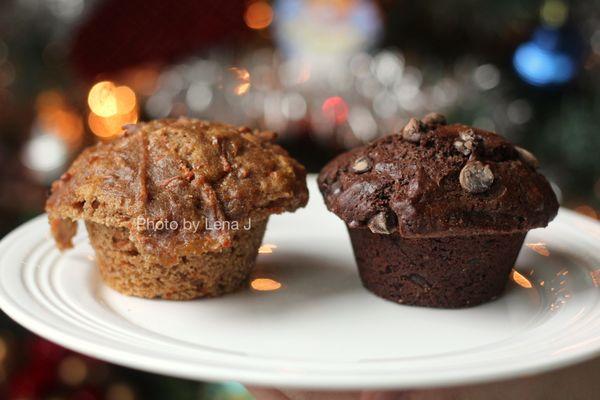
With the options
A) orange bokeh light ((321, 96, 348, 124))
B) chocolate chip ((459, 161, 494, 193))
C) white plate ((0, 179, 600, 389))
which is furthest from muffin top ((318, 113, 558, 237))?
orange bokeh light ((321, 96, 348, 124))

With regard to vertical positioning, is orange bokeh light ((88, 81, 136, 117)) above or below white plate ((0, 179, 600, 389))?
below

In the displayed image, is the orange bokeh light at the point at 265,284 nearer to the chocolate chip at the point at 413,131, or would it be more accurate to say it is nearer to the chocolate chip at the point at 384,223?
the chocolate chip at the point at 384,223

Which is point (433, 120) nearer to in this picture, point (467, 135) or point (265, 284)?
point (467, 135)

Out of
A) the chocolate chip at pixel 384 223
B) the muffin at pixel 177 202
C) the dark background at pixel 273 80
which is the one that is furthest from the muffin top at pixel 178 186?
the dark background at pixel 273 80

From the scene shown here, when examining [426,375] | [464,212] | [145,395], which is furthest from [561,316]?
[145,395]

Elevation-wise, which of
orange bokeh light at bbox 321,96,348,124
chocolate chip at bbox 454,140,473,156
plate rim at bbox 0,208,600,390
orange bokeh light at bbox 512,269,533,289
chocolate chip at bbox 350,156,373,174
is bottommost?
orange bokeh light at bbox 321,96,348,124

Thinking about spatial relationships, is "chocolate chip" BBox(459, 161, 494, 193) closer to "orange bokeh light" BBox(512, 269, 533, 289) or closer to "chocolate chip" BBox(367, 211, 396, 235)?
"chocolate chip" BBox(367, 211, 396, 235)

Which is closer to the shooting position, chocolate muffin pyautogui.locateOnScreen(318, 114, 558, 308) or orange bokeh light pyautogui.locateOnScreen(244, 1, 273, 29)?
chocolate muffin pyautogui.locateOnScreen(318, 114, 558, 308)

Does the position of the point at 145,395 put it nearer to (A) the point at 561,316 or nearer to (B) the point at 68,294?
(B) the point at 68,294
